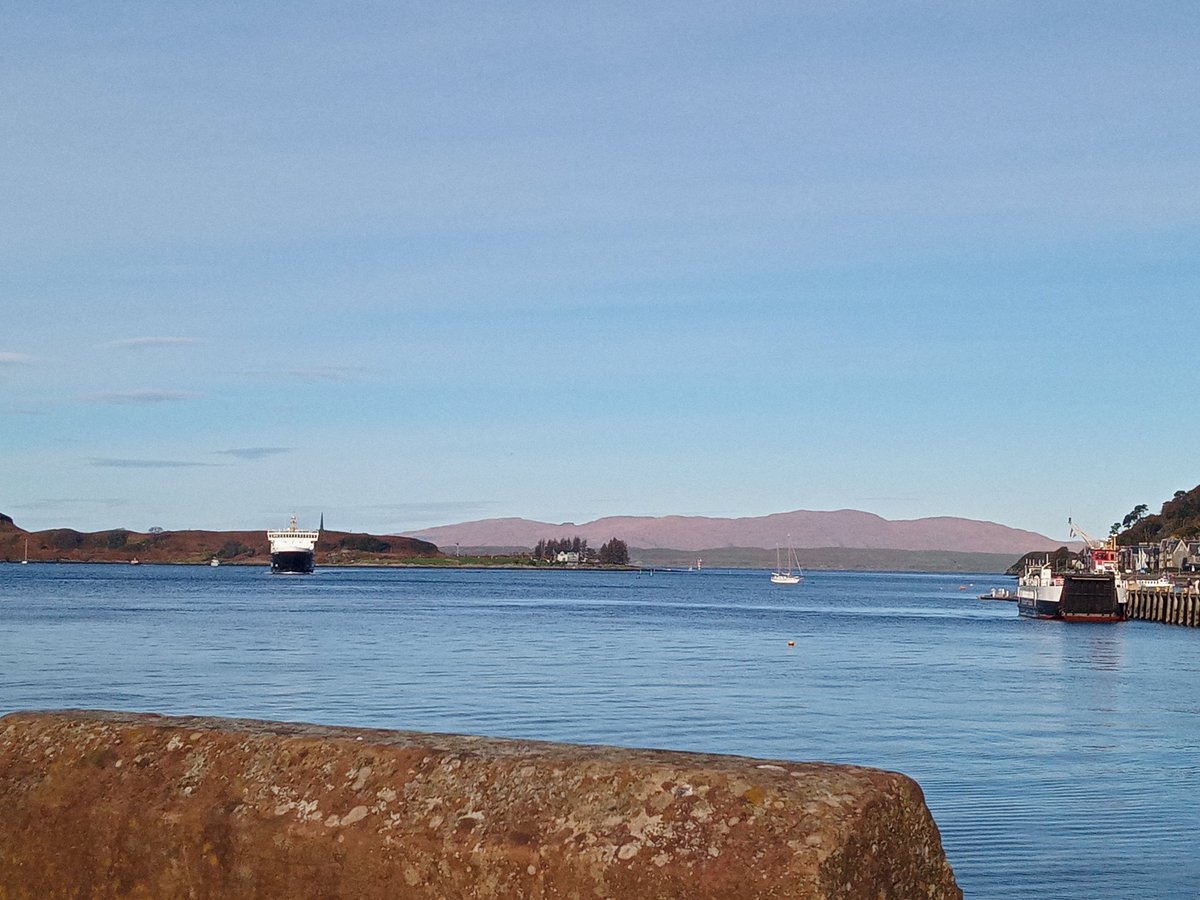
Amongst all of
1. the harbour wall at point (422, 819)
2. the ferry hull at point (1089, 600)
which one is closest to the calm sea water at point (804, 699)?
the harbour wall at point (422, 819)

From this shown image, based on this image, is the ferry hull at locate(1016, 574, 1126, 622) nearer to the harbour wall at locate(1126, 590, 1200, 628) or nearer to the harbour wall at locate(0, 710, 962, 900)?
the harbour wall at locate(1126, 590, 1200, 628)

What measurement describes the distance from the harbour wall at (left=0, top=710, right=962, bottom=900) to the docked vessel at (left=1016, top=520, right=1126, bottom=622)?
353 ft

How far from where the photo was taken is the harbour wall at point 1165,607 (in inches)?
4124

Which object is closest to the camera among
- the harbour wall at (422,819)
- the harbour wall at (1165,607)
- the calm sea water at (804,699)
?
the harbour wall at (422,819)

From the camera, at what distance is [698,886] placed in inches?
143

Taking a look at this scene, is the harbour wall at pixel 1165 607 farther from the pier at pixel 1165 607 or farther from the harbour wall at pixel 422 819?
the harbour wall at pixel 422 819

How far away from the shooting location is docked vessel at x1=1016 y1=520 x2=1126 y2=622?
344 ft

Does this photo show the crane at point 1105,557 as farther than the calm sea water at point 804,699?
Yes

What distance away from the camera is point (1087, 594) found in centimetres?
10550

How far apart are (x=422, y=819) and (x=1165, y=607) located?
381 ft

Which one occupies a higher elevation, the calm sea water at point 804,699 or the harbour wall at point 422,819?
the harbour wall at point 422,819

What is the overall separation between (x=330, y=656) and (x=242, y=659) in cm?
340

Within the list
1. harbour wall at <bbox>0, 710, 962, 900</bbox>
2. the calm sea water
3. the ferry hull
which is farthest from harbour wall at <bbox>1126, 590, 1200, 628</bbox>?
harbour wall at <bbox>0, 710, 962, 900</bbox>

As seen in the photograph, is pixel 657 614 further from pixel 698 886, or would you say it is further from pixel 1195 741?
pixel 698 886
